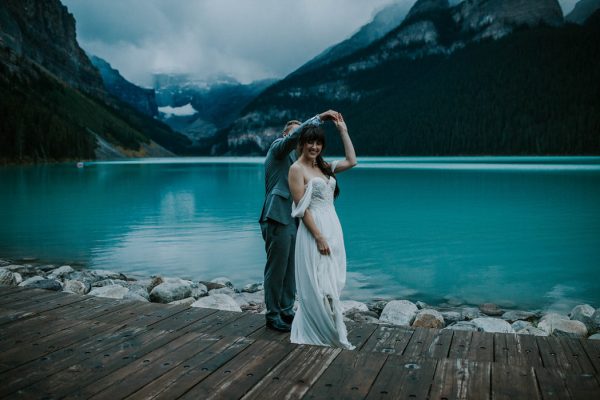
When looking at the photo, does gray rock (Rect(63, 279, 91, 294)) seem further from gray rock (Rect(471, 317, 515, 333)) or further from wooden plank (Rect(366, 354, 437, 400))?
wooden plank (Rect(366, 354, 437, 400))

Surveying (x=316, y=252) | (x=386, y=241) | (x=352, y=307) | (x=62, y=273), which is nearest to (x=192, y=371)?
(x=316, y=252)

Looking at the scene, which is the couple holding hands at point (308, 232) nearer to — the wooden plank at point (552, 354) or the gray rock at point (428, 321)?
the wooden plank at point (552, 354)

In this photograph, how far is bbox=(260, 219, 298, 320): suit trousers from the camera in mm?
5305

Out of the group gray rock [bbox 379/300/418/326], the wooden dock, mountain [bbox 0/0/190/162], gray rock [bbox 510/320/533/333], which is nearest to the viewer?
the wooden dock

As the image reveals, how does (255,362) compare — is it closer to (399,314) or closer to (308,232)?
(308,232)

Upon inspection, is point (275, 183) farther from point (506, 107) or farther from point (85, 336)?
point (506, 107)

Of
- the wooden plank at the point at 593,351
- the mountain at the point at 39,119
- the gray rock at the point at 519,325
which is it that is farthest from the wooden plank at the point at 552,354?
the mountain at the point at 39,119

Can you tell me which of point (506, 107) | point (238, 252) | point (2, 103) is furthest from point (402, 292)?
point (506, 107)

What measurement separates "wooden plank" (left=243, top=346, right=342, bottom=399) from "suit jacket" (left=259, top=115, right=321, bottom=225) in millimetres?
1402

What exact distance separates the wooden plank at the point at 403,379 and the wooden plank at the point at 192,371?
4.17ft

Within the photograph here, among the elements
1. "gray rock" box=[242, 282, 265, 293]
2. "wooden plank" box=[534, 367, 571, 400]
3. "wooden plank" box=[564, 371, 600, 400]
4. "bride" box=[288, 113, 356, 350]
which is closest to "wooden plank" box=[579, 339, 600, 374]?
"wooden plank" box=[564, 371, 600, 400]

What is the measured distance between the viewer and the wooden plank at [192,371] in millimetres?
3525

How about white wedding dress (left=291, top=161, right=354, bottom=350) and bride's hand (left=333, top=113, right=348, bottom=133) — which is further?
bride's hand (left=333, top=113, right=348, bottom=133)

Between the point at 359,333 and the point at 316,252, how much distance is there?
1.05 meters
